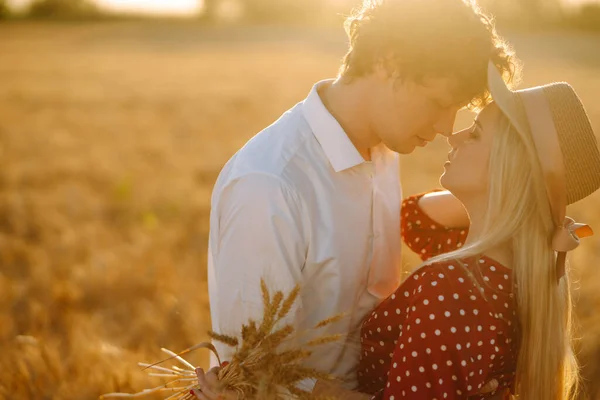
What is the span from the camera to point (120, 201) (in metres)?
6.69

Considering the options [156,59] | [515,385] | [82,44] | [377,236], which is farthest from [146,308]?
[82,44]

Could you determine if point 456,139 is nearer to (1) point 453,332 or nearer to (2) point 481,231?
(2) point 481,231

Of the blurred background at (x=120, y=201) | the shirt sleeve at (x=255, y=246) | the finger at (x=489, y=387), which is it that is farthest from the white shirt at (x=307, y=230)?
the blurred background at (x=120, y=201)

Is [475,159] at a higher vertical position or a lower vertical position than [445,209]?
higher

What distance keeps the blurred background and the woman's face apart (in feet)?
3.46

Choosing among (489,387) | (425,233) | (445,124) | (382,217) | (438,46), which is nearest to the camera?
(489,387)

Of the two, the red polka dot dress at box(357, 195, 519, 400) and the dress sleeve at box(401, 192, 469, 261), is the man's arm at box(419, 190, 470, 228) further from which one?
the red polka dot dress at box(357, 195, 519, 400)

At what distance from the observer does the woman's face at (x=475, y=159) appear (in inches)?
89.0

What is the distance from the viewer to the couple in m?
2.07

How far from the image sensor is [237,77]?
19031mm

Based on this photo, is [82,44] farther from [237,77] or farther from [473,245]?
[473,245]

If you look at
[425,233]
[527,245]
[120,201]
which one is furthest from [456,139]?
[120,201]

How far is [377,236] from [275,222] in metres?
0.56

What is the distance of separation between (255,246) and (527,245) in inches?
33.4
